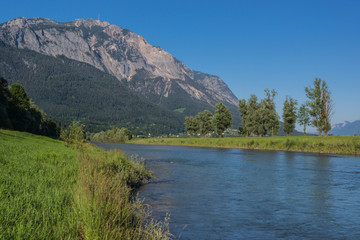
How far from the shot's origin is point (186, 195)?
71.4ft

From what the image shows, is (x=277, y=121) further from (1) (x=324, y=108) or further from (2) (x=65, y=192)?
(2) (x=65, y=192)

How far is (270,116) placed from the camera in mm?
107938

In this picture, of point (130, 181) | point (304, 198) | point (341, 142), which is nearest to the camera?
point (304, 198)

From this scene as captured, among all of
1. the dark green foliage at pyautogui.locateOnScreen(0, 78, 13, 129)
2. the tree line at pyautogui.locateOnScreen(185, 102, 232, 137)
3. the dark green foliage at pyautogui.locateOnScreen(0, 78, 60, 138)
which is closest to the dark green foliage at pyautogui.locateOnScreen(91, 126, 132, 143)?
the tree line at pyautogui.locateOnScreen(185, 102, 232, 137)

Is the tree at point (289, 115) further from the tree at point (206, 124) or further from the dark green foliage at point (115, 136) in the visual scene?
the dark green foliage at point (115, 136)

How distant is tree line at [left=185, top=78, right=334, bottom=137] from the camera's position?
92.5m

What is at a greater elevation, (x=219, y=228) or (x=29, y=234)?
(x=29, y=234)

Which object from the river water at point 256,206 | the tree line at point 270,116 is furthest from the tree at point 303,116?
the river water at point 256,206

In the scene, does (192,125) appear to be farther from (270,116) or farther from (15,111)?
(15,111)

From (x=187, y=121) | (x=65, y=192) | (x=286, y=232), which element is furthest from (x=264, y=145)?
(x=65, y=192)

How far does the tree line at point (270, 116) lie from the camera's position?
9250cm

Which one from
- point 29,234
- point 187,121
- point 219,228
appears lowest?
point 219,228

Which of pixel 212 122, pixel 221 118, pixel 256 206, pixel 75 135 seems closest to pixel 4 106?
pixel 75 135

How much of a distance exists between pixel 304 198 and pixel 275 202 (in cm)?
288
